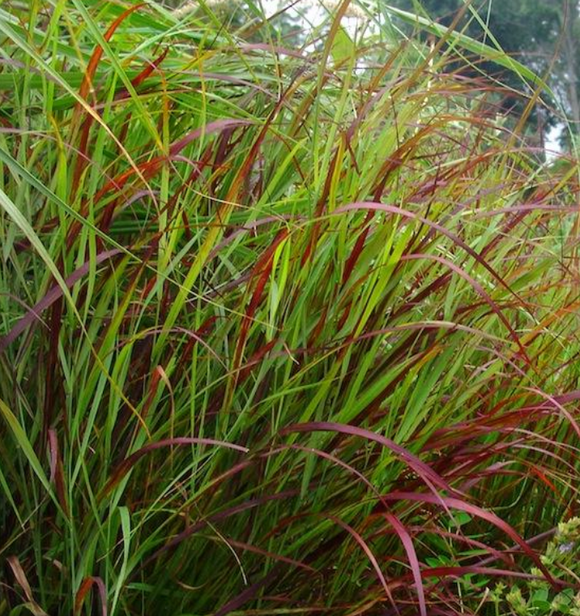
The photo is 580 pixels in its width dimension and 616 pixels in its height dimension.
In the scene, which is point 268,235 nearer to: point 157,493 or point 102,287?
point 102,287

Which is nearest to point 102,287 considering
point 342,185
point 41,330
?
point 41,330

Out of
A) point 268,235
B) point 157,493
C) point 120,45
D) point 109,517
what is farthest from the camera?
point 120,45

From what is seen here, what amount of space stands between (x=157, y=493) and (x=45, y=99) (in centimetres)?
48

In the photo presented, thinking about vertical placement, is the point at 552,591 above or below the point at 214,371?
below

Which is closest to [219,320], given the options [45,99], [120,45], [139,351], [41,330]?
[139,351]

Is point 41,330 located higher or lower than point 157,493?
higher

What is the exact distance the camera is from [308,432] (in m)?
1.20

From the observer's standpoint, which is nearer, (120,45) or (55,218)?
(55,218)

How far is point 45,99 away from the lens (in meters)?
1.16

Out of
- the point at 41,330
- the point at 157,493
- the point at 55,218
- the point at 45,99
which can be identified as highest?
the point at 45,99

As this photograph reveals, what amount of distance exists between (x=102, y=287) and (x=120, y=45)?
17.4 inches

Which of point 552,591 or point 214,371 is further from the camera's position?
point 552,591

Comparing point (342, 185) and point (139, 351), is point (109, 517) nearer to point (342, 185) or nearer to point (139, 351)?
point (139, 351)

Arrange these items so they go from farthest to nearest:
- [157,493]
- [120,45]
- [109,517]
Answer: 1. [120,45]
2. [157,493]
3. [109,517]
